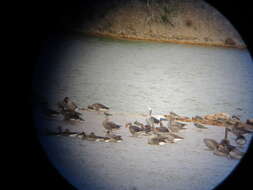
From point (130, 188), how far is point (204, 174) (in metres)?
0.57

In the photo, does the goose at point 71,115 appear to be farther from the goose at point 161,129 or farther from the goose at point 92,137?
the goose at point 161,129

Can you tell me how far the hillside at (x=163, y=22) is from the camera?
2303mm

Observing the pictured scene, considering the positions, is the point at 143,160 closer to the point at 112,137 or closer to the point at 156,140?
the point at 156,140

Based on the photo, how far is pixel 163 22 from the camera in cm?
233

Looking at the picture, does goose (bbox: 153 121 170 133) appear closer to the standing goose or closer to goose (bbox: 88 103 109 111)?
the standing goose

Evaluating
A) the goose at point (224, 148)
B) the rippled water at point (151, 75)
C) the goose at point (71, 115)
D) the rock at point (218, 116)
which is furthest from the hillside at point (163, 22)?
the goose at point (224, 148)

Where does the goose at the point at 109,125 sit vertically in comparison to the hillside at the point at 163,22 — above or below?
below

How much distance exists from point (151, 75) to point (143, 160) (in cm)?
65

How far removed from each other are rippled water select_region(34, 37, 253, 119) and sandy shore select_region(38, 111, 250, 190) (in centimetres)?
16

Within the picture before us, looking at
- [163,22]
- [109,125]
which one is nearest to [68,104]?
[109,125]

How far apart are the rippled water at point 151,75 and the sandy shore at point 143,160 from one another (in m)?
0.16

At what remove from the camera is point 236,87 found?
235cm

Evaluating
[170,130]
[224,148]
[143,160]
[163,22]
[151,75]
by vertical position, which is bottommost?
[143,160]

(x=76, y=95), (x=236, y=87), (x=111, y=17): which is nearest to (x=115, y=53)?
(x=111, y=17)
